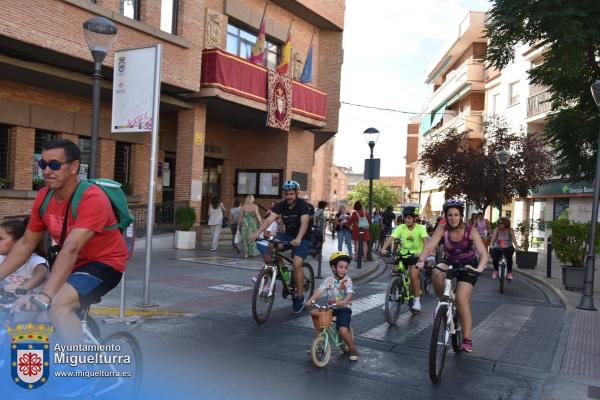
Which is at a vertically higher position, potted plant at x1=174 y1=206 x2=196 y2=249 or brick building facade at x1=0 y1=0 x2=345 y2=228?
brick building facade at x1=0 y1=0 x2=345 y2=228

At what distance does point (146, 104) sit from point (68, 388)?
18.7ft

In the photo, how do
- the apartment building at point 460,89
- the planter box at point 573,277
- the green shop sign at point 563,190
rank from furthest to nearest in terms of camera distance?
1. the apartment building at point 460,89
2. the green shop sign at point 563,190
3. the planter box at point 573,277

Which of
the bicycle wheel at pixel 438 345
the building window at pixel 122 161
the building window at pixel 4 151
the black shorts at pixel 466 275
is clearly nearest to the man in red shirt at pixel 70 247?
the bicycle wheel at pixel 438 345

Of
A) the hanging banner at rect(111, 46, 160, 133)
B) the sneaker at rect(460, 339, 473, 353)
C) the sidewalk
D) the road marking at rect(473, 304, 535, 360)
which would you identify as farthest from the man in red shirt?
the hanging banner at rect(111, 46, 160, 133)

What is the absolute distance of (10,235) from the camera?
4453mm

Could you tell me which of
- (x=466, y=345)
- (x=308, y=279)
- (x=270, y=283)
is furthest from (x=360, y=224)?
(x=466, y=345)

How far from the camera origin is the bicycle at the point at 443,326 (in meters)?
5.50

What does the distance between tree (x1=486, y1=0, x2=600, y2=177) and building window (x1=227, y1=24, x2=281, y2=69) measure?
9496 mm

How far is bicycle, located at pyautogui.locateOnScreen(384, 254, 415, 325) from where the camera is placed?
8.18 m

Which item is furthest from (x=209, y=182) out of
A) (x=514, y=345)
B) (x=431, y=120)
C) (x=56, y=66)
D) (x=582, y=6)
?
(x=431, y=120)

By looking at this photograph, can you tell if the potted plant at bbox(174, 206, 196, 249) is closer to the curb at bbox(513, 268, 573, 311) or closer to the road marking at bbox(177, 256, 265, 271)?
the road marking at bbox(177, 256, 265, 271)

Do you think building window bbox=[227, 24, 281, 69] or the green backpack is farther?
building window bbox=[227, 24, 281, 69]

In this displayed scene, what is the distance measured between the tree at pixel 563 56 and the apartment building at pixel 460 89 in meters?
18.1

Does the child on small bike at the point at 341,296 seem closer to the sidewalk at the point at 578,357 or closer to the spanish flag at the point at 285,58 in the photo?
the sidewalk at the point at 578,357
